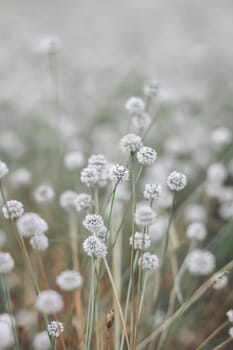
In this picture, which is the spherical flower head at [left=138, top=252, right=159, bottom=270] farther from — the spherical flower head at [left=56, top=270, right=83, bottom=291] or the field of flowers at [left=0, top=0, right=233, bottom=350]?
the spherical flower head at [left=56, top=270, right=83, bottom=291]

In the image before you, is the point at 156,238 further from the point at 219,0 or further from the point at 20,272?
the point at 219,0

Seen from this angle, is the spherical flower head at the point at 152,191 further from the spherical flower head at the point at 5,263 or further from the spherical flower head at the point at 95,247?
the spherical flower head at the point at 5,263

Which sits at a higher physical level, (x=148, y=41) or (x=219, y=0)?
(x=219, y=0)

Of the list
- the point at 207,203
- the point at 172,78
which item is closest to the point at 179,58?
the point at 172,78

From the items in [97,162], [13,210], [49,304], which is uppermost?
[97,162]

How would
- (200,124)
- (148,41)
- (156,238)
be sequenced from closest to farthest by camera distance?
(156,238), (200,124), (148,41)

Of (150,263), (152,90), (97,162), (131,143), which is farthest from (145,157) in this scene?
(152,90)

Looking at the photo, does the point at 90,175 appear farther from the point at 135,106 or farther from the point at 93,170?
the point at 135,106

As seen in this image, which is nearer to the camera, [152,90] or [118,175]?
[118,175]

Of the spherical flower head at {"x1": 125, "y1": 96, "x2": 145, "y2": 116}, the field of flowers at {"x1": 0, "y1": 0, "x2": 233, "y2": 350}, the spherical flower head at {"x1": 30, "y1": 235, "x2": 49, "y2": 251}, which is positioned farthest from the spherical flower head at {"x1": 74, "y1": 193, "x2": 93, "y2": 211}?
the spherical flower head at {"x1": 125, "y1": 96, "x2": 145, "y2": 116}
